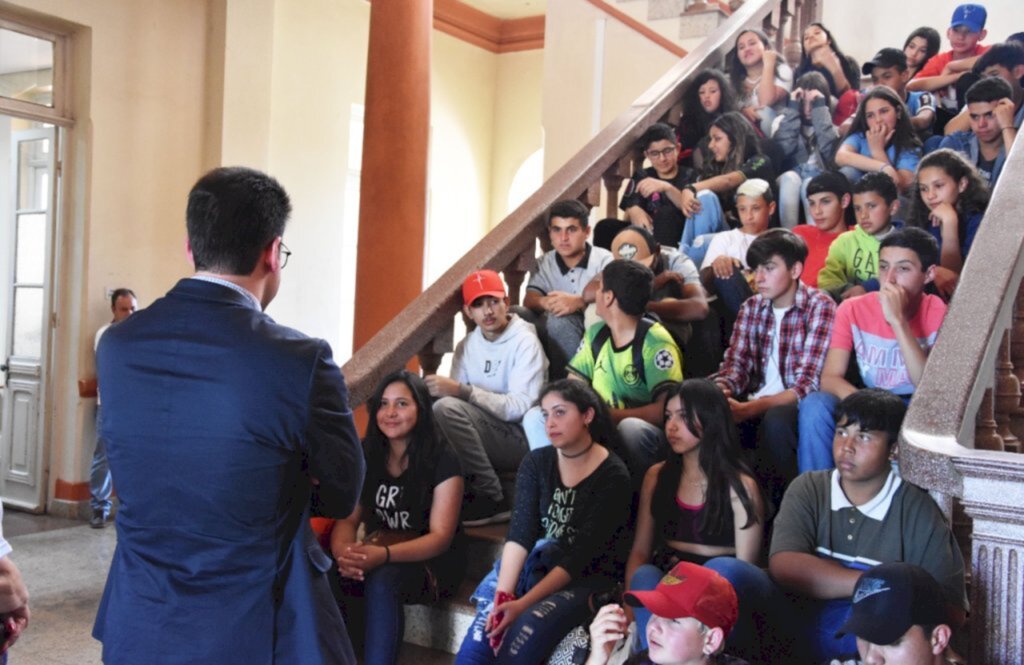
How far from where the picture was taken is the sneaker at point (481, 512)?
145 inches

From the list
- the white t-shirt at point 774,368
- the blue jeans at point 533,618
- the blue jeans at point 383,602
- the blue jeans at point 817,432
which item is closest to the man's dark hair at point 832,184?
the white t-shirt at point 774,368

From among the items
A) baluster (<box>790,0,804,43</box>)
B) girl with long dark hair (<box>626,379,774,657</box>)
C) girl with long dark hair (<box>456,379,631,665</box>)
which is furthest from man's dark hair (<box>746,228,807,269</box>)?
baluster (<box>790,0,804,43</box>)

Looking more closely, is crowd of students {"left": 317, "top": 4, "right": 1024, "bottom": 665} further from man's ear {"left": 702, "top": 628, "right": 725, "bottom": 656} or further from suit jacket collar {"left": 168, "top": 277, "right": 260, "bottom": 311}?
suit jacket collar {"left": 168, "top": 277, "right": 260, "bottom": 311}

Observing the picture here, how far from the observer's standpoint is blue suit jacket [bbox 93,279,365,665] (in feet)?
5.32

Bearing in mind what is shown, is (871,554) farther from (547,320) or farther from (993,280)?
(547,320)

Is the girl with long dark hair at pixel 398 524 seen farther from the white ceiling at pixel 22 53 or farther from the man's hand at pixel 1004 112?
the white ceiling at pixel 22 53

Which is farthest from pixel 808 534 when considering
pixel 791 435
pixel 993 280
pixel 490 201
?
pixel 490 201

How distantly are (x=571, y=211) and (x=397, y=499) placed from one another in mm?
1500

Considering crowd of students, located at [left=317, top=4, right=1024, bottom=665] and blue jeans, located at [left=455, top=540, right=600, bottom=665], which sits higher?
crowd of students, located at [left=317, top=4, right=1024, bottom=665]

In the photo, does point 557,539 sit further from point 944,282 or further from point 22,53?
point 22,53

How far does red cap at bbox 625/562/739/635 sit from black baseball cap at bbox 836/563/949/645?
276 millimetres

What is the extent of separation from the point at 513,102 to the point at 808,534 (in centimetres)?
894

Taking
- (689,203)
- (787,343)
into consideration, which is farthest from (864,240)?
(689,203)

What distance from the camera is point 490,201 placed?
11.3 m
